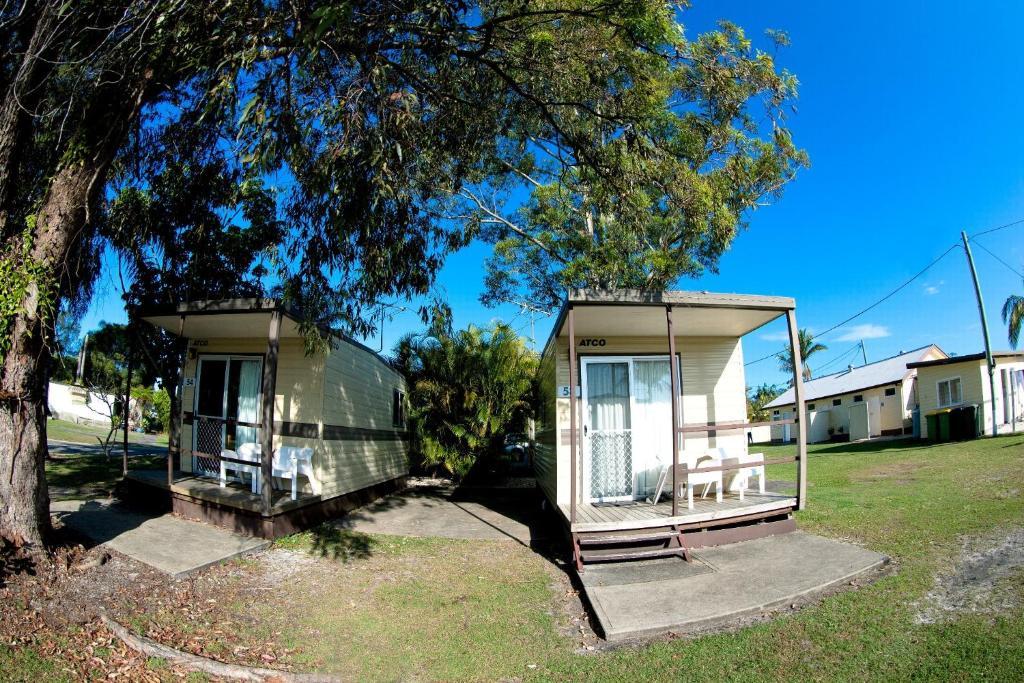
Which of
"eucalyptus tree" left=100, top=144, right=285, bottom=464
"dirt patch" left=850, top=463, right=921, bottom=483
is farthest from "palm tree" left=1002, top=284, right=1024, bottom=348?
"eucalyptus tree" left=100, top=144, right=285, bottom=464

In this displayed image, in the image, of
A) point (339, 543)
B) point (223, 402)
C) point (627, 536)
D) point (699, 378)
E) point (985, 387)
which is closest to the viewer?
point (627, 536)

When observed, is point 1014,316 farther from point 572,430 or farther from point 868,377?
point 572,430

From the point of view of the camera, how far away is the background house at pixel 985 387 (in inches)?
644

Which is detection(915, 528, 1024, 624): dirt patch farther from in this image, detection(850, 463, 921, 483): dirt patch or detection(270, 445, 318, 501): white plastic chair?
detection(270, 445, 318, 501): white plastic chair

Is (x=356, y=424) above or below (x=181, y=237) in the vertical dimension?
below

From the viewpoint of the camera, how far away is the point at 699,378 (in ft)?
28.8

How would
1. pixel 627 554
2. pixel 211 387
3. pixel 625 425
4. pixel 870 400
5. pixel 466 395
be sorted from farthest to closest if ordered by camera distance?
pixel 870 400
pixel 466 395
pixel 211 387
pixel 625 425
pixel 627 554

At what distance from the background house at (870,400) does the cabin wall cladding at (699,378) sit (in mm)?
16353

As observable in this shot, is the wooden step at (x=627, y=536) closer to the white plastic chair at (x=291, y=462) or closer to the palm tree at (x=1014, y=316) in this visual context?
the white plastic chair at (x=291, y=462)

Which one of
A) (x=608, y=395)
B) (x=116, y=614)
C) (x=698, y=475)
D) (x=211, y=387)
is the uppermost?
(x=211, y=387)

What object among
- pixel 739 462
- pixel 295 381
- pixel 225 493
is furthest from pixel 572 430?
pixel 225 493

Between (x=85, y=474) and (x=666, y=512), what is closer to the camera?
(x=666, y=512)

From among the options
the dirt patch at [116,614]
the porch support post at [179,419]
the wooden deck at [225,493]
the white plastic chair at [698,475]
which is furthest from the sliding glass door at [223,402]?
the white plastic chair at [698,475]

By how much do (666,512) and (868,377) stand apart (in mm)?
24135
